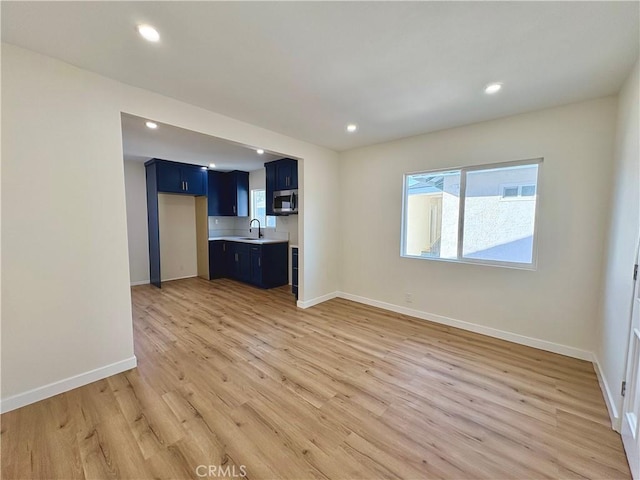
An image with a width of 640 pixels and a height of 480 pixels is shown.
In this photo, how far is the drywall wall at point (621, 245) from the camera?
1772 mm

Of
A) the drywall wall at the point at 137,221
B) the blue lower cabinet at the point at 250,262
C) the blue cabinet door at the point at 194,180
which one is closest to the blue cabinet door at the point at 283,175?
the blue lower cabinet at the point at 250,262

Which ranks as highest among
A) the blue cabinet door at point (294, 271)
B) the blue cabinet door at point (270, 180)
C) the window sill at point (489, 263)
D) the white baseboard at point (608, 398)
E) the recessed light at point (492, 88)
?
the recessed light at point (492, 88)

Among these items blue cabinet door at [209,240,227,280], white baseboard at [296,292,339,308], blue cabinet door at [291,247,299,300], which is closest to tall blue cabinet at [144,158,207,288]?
blue cabinet door at [209,240,227,280]

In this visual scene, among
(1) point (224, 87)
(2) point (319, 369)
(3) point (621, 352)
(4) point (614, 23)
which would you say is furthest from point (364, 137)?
(3) point (621, 352)

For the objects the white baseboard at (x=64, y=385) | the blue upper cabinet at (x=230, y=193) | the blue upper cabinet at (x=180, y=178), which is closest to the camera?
the white baseboard at (x=64, y=385)

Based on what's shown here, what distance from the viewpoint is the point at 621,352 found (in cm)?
181

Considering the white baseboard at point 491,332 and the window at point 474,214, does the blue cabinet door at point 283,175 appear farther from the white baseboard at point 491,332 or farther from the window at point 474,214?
the white baseboard at point 491,332

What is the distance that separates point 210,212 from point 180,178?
99cm

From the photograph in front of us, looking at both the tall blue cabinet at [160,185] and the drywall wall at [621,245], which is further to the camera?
the tall blue cabinet at [160,185]

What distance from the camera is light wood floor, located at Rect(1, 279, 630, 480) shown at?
149 centimetres

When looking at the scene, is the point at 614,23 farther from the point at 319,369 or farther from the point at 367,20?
the point at 319,369

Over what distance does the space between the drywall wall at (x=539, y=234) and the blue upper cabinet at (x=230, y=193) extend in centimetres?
364

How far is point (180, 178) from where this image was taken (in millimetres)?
5305

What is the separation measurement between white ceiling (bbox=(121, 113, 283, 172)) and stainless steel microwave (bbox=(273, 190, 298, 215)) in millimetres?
698
